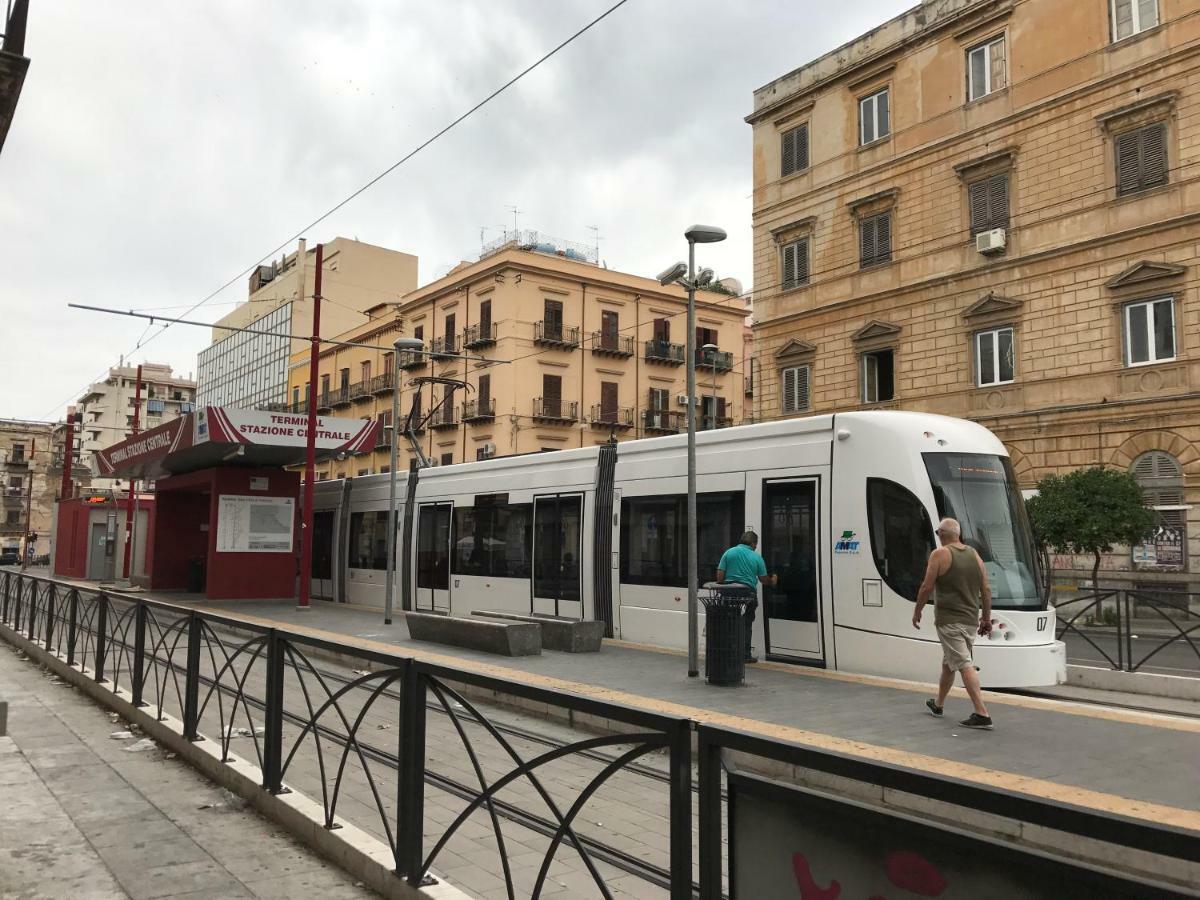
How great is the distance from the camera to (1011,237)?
24.6 meters

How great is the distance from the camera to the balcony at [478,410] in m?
42.5

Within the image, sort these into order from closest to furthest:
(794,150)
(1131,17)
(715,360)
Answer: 1. (1131,17)
2. (794,150)
3. (715,360)

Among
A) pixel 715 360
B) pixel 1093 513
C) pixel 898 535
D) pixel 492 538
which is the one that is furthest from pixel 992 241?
pixel 715 360

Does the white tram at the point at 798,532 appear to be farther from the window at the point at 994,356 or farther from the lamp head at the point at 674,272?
the window at the point at 994,356

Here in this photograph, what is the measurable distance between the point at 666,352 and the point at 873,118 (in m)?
20.5

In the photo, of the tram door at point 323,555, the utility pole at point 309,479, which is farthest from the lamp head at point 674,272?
the tram door at point 323,555

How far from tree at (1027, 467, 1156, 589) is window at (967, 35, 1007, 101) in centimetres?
1137

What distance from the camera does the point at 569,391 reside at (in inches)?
1747

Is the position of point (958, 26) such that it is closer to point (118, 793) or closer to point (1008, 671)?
point (1008, 671)

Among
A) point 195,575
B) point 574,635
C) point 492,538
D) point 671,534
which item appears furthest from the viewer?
point 195,575

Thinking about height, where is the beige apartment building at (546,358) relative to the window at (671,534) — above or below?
above

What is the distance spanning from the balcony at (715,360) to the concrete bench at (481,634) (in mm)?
35200

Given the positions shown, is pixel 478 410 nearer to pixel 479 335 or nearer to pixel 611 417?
pixel 479 335

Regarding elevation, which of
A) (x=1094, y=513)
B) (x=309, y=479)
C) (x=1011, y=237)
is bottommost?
(x=1094, y=513)
